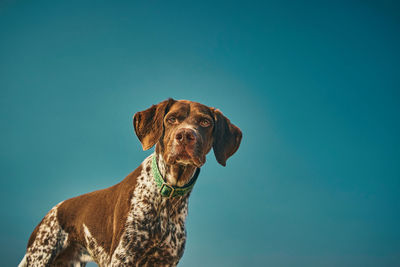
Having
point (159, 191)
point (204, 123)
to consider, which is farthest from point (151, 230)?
point (204, 123)

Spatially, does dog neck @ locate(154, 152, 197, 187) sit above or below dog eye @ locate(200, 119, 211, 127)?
below

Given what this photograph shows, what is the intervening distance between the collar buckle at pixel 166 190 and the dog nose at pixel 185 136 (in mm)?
667

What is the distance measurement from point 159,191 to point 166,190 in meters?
0.11

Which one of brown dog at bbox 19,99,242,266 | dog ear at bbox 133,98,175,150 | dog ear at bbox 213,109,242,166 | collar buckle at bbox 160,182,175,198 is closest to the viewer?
brown dog at bbox 19,99,242,266

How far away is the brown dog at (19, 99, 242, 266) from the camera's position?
4.12 m

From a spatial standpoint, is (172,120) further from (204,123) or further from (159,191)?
(159,191)

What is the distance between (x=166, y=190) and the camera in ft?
14.1

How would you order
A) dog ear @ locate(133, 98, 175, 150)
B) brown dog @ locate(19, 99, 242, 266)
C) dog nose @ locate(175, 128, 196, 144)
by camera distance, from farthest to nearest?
dog ear @ locate(133, 98, 175, 150) → brown dog @ locate(19, 99, 242, 266) → dog nose @ locate(175, 128, 196, 144)

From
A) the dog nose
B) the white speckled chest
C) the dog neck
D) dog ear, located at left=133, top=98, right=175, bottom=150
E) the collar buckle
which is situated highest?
dog ear, located at left=133, top=98, right=175, bottom=150

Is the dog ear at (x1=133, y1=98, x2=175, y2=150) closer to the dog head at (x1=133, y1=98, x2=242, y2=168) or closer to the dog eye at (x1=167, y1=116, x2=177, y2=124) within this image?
the dog head at (x1=133, y1=98, x2=242, y2=168)

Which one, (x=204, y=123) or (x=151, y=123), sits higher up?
(x=204, y=123)

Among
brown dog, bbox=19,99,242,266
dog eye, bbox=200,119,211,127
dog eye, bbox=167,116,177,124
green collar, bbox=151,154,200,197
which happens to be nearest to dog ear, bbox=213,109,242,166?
brown dog, bbox=19,99,242,266

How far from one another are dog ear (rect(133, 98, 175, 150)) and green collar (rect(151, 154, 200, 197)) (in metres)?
0.27

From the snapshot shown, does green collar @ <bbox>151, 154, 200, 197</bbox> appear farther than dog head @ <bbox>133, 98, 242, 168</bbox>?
Yes
